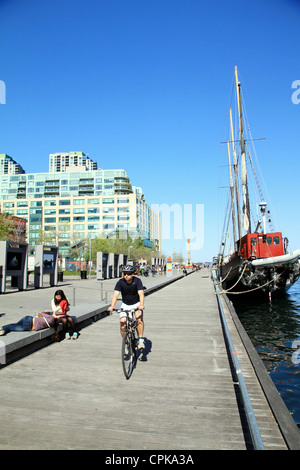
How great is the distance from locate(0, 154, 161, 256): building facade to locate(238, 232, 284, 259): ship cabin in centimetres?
7676

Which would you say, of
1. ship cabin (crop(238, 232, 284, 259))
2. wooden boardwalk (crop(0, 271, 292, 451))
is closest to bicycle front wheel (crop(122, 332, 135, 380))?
wooden boardwalk (crop(0, 271, 292, 451))

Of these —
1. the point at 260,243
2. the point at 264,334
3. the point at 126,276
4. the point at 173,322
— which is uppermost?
the point at 260,243

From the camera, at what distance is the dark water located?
7.57 metres

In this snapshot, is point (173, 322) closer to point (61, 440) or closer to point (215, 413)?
point (215, 413)

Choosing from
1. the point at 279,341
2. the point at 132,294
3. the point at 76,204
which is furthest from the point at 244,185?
the point at 76,204

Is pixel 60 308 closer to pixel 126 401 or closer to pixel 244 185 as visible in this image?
pixel 126 401

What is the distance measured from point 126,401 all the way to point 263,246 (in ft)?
82.9

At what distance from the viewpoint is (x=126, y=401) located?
4.48 metres

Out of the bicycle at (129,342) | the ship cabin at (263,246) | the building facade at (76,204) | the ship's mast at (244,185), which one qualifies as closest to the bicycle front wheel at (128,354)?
the bicycle at (129,342)

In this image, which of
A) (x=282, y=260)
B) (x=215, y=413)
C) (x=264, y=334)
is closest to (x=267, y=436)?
(x=215, y=413)

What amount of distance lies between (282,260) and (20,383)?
74.3ft

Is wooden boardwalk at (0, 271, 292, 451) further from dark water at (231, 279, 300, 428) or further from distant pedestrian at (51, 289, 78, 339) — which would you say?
dark water at (231, 279, 300, 428)

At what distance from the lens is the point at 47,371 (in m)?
5.73

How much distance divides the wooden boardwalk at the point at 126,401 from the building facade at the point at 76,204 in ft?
315
